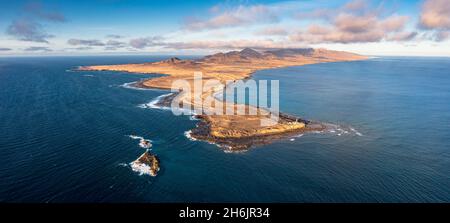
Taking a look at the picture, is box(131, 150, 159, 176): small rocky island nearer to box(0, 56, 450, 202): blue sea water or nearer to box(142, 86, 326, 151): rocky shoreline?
box(0, 56, 450, 202): blue sea water

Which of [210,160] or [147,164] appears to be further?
[210,160]

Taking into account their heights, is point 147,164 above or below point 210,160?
below

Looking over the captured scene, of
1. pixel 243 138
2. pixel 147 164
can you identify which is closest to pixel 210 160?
pixel 147 164

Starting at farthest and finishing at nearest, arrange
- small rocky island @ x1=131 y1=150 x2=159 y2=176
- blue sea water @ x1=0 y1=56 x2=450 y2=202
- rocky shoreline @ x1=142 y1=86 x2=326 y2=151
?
rocky shoreline @ x1=142 y1=86 x2=326 y2=151
small rocky island @ x1=131 y1=150 x2=159 y2=176
blue sea water @ x1=0 y1=56 x2=450 y2=202

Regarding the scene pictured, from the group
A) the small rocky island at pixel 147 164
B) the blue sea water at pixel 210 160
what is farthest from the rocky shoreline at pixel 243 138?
the small rocky island at pixel 147 164

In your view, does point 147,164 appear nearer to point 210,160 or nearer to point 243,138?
point 210,160

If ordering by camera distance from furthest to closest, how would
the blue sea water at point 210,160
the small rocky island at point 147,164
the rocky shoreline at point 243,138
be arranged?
the rocky shoreline at point 243,138, the small rocky island at point 147,164, the blue sea water at point 210,160

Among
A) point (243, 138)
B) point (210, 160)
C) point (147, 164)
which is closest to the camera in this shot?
point (147, 164)

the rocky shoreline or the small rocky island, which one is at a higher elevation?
the rocky shoreline

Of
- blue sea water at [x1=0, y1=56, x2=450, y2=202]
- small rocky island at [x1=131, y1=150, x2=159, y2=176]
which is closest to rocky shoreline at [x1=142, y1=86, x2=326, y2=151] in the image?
blue sea water at [x1=0, y1=56, x2=450, y2=202]

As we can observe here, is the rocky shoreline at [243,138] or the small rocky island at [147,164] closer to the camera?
the small rocky island at [147,164]

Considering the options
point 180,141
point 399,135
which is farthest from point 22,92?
point 399,135

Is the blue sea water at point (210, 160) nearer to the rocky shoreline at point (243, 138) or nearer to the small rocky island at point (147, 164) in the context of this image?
the small rocky island at point (147, 164)
